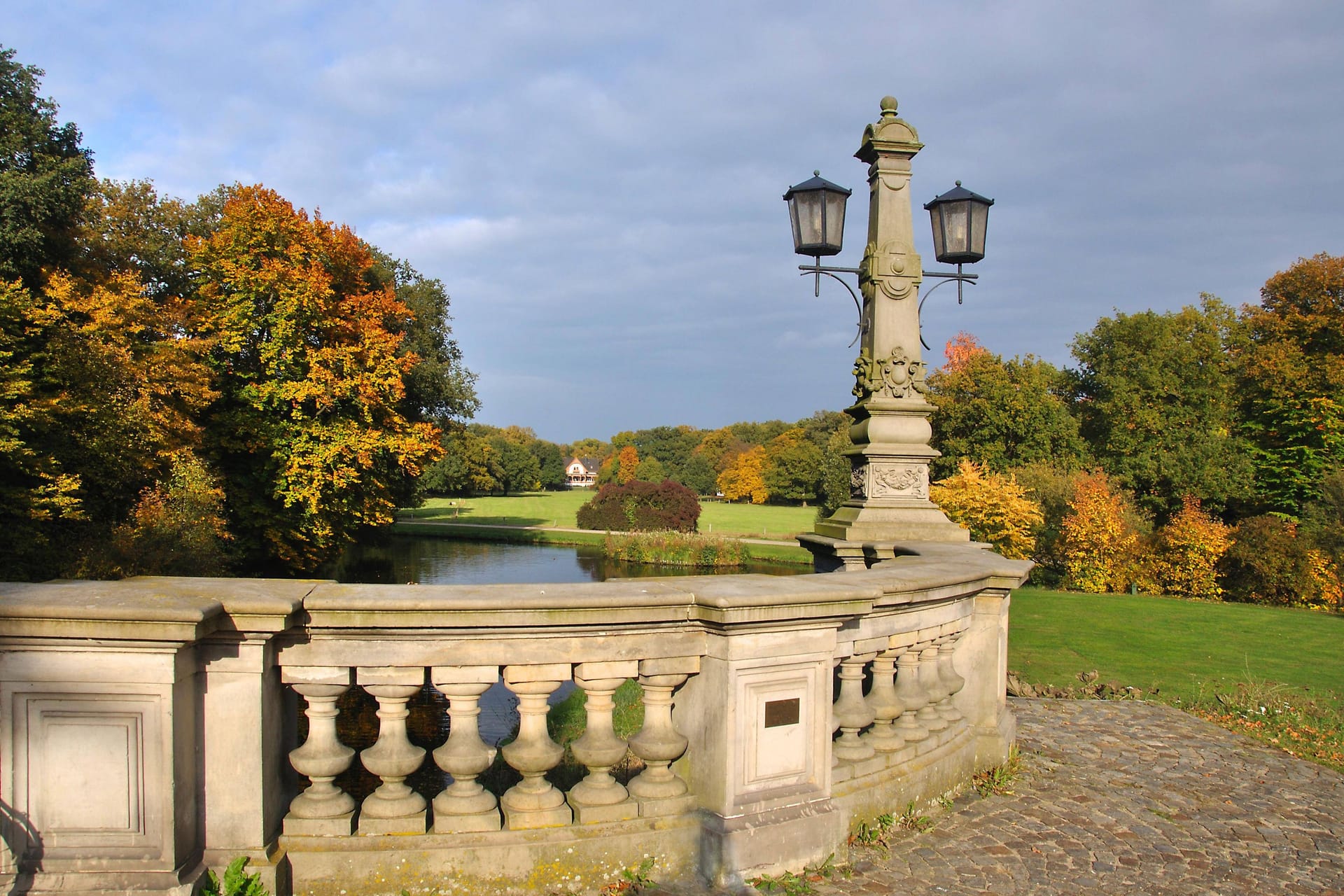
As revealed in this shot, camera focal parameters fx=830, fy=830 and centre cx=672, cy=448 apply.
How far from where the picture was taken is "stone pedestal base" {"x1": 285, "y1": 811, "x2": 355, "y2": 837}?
3010 mm

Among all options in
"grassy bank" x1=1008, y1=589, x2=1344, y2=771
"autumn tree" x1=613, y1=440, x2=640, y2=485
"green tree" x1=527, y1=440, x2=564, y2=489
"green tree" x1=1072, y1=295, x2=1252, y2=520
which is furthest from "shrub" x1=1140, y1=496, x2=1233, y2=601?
"green tree" x1=527, y1=440, x2=564, y2=489

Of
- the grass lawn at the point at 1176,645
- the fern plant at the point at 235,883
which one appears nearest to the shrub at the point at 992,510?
the grass lawn at the point at 1176,645

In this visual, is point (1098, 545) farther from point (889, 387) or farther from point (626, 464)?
point (626, 464)

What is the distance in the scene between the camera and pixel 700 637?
10.7ft

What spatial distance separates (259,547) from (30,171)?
36.5ft

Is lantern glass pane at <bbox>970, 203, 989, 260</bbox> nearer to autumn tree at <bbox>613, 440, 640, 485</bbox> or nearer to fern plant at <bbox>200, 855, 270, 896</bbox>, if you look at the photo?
fern plant at <bbox>200, 855, 270, 896</bbox>

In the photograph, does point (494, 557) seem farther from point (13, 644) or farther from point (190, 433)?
point (13, 644)

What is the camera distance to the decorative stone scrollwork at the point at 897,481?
23.7 ft

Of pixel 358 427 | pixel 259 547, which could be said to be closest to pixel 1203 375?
pixel 358 427

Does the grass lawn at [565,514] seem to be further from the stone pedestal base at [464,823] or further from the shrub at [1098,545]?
the stone pedestal base at [464,823]

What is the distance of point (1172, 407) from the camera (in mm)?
36562

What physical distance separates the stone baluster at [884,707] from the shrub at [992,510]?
21323 mm

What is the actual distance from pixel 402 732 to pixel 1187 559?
28.6m

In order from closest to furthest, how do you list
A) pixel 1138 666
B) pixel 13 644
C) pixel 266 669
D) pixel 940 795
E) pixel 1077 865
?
A: pixel 13 644 < pixel 266 669 < pixel 1077 865 < pixel 940 795 < pixel 1138 666
